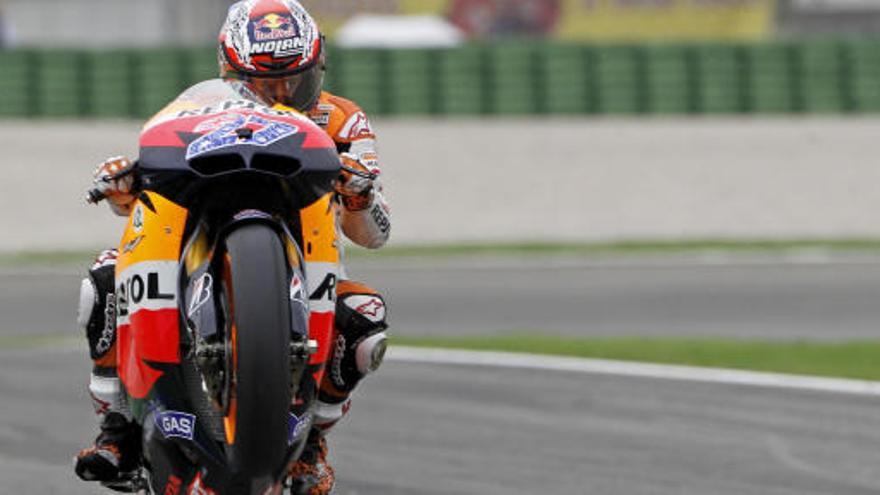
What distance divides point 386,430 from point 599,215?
1326 centimetres

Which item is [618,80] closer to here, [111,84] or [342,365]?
[111,84]

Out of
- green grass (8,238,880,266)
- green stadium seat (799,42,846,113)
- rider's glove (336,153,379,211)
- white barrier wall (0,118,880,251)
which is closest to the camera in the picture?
rider's glove (336,153,379,211)

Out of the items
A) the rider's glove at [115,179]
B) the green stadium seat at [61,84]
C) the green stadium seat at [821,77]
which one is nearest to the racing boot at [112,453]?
the rider's glove at [115,179]

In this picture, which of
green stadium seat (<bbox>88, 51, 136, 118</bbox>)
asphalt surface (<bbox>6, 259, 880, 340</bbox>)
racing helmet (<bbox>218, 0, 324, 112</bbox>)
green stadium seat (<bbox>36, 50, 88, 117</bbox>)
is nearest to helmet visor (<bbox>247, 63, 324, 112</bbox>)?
racing helmet (<bbox>218, 0, 324, 112</bbox>)

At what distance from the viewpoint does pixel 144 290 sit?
5215mm

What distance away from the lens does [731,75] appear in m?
25.2

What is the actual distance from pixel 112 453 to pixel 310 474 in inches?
21.8

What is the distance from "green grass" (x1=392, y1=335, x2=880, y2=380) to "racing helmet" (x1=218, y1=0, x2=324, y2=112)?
17.0 ft

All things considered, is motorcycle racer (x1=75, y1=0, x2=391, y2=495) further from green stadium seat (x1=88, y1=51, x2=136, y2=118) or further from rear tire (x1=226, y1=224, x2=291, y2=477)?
green stadium seat (x1=88, y1=51, x2=136, y2=118)

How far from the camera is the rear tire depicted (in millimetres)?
4793

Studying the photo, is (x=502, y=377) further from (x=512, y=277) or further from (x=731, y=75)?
(x=731, y=75)

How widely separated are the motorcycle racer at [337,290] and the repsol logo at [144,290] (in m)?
0.35

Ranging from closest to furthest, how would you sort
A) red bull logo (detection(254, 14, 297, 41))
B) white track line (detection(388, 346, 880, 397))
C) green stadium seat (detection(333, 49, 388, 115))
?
red bull logo (detection(254, 14, 297, 41)) < white track line (detection(388, 346, 880, 397)) < green stadium seat (detection(333, 49, 388, 115))

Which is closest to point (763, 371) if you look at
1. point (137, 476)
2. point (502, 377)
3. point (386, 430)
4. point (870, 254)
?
point (502, 377)
